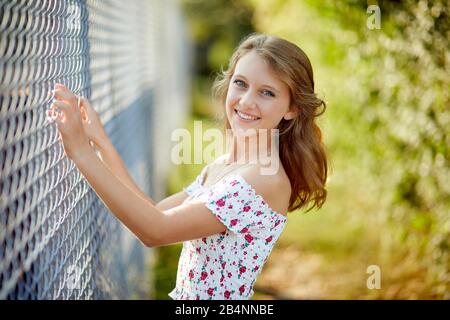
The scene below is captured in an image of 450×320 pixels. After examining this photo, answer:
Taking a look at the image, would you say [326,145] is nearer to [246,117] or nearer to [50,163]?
[246,117]

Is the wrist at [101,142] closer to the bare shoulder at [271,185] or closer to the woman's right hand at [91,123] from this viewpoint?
the woman's right hand at [91,123]

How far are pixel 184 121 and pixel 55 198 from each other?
12.9 m

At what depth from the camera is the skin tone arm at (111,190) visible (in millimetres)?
1921

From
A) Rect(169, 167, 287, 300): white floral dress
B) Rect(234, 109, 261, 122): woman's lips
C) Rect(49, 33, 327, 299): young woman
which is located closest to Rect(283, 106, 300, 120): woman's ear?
Rect(49, 33, 327, 299): young woman

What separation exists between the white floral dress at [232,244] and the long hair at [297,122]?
0.73 feet

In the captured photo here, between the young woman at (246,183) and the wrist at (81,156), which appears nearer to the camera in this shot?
the wrist at (81,156)

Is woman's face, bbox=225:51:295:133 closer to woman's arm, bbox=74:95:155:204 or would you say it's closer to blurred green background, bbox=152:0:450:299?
woman's arm, bbox=74:95:155:204

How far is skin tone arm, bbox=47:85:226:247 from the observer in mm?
1921

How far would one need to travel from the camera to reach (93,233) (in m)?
2.87

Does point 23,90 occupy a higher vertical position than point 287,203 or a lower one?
higher

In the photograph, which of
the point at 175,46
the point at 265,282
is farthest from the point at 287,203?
the point at 175,46

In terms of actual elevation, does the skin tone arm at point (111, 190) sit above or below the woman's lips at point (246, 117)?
Answer: below

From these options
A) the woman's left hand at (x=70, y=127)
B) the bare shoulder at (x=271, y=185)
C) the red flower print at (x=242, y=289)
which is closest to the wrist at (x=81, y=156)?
the woman's left hand at (x=70, y=127)
